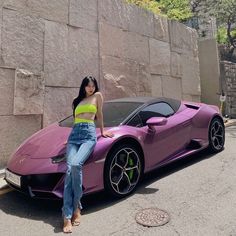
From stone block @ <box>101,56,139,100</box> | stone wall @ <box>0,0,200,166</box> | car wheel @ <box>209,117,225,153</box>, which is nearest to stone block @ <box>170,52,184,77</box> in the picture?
stone wall @ <box>0,0,200,166</box>

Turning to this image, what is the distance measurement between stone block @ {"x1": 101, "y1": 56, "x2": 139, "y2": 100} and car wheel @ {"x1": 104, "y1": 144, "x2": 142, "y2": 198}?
3.98 m

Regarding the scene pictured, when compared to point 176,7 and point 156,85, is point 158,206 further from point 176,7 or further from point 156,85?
point 176,7

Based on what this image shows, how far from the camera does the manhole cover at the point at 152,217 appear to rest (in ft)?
12.1

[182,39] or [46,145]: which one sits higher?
[182,39]

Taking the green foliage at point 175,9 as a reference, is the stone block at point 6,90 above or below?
below

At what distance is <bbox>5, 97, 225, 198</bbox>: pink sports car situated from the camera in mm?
4020

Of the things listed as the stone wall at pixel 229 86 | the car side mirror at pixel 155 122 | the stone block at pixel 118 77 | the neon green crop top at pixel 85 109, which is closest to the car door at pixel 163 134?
the car side mirror at pixel 155 122

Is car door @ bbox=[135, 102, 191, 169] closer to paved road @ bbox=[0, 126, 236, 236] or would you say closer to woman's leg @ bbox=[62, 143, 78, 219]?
paved road @ bbox=[0, 126, 236, 236]

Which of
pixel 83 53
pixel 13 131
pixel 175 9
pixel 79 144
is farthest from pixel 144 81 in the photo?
pixel 175 9

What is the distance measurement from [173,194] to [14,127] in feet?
11.0

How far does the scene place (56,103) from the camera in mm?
7246

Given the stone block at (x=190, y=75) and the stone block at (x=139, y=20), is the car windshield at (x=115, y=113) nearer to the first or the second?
the stone block at (x=139, y=20)

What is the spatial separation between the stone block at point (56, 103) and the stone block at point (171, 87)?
383cm

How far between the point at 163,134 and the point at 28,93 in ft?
9.48
